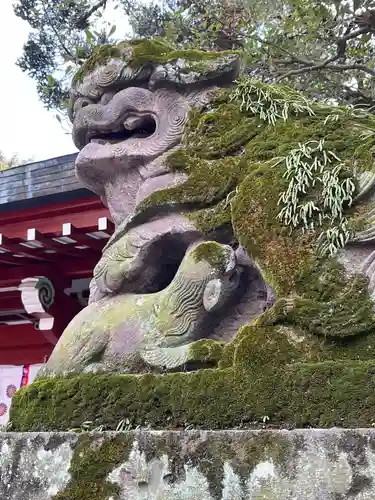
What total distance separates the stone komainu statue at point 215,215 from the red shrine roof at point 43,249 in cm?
196

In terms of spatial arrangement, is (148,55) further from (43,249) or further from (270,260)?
(43,249)

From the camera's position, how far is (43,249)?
477 centimetres

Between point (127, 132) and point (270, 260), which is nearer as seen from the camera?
point (270, 260)

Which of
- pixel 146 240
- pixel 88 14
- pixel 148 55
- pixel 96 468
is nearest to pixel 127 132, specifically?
pixel 148 55

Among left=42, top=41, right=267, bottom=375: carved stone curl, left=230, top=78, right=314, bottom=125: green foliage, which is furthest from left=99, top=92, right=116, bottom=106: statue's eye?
left=230, top=78, right=314, bottom=125: green foliage

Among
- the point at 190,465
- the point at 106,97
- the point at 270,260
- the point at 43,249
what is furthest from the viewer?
the point at 43,249

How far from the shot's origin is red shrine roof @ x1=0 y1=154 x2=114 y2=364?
4.29 m

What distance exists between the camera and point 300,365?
140cm

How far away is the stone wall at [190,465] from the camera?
121cm

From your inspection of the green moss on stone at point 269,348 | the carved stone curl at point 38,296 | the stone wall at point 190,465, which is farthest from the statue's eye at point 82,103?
the carved stone curl at point 38,296

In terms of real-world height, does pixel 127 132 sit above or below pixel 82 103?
below

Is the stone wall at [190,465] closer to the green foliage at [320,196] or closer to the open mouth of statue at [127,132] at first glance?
the green foliage at [320,196]

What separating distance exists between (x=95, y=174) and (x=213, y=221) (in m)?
0.63

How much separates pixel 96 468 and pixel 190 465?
26 cm
